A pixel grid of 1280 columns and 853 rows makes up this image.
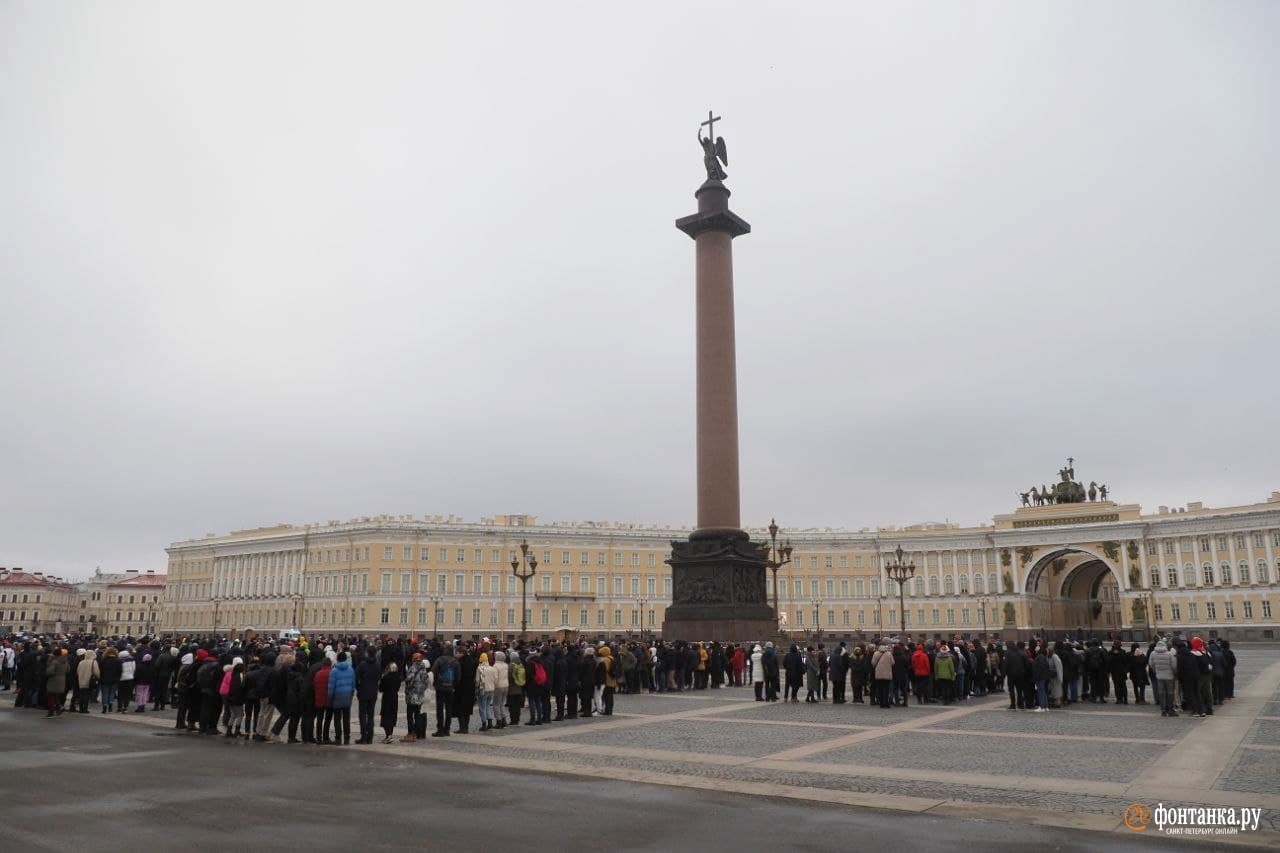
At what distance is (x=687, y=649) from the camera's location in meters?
28.4

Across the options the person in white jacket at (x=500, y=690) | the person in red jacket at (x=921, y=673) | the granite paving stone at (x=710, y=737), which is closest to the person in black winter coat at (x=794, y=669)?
the person in red jacket at (x=921, y=673)

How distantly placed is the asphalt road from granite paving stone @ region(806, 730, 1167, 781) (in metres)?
3.34

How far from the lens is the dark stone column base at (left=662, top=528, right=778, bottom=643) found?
3412cm

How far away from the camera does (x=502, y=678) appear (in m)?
18.3

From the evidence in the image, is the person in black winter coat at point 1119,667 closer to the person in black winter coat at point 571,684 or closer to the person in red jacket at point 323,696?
the person in black winter coat at point 571,684

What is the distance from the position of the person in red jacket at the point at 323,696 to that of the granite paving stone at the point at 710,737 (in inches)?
155

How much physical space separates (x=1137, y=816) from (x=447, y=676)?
1160 cm

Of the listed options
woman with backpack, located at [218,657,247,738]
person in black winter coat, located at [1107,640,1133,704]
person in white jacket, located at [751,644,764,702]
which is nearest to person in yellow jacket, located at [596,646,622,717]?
person in white jacket, located at [751,644,764,702]

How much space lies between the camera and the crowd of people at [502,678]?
54.5 ft

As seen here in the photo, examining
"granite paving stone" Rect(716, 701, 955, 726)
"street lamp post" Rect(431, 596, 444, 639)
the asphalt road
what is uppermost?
"street lamp post" Rect(431, 596, 444, 639)

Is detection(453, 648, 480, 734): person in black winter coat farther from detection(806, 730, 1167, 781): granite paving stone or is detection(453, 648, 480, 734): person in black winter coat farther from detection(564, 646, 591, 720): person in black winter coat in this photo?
detection(806, 730, 1167, 781): granite paving stone

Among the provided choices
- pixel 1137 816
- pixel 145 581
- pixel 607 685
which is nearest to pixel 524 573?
pixel 607 685

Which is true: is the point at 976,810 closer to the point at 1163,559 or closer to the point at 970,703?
the point at 970,703

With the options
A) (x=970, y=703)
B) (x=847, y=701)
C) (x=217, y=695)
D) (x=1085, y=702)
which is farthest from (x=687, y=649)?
(x=217, y=695)
